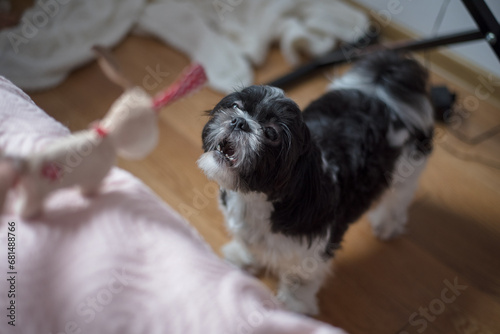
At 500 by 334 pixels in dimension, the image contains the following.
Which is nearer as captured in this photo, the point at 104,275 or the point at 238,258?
the point at 104,275

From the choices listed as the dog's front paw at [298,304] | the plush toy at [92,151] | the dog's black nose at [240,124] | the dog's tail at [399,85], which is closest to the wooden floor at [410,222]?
the dog's front paw at [298,304]

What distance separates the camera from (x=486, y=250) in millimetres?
1645

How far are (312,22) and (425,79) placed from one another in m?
0.94

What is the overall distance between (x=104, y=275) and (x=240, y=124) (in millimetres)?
451

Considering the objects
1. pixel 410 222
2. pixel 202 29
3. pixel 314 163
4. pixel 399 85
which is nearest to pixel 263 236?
pixel 314 163

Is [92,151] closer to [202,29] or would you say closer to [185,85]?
[185,85]

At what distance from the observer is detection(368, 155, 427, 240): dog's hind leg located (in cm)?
145

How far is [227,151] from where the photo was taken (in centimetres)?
97

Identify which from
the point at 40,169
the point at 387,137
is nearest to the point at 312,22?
the point at 387,137

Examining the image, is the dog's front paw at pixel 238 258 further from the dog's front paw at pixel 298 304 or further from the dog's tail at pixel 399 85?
the dog's tail at pixel 399 85

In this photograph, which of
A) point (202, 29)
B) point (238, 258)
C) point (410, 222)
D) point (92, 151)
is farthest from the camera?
point (202, 29)

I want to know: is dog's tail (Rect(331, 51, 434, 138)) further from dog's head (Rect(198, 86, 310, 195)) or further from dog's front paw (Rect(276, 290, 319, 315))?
dog's front paw (Rect(276, 290, 319, 315))

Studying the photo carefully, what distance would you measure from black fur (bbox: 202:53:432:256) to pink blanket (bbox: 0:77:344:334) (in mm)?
233

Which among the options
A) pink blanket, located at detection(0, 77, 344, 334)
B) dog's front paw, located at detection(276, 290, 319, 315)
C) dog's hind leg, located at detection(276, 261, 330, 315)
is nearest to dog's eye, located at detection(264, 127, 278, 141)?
pink blanket, located at detection(0, 77, 344, 334)
